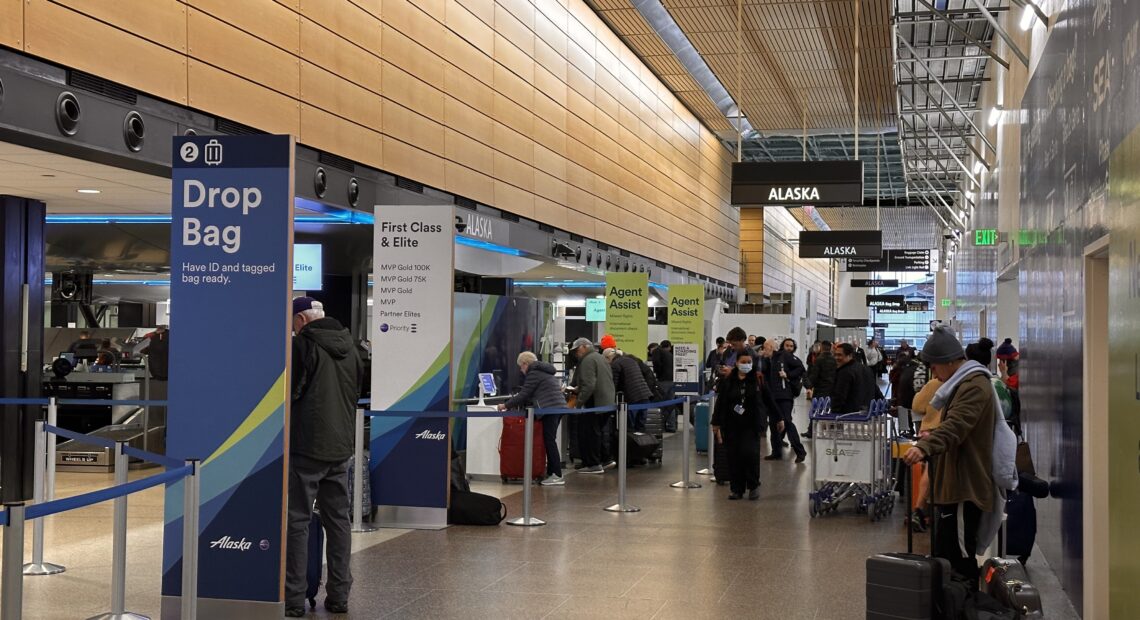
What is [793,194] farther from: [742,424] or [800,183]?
[742,424]

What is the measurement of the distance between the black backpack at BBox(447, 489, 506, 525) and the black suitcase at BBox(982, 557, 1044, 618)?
434cm

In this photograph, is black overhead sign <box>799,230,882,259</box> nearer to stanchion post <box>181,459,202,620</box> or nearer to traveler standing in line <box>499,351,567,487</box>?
traveler standing in line <box>499,351,567,487</box>

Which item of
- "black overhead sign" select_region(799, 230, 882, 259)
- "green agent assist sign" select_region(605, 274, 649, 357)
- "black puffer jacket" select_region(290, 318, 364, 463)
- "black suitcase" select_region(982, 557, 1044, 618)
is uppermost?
"black overhead sign" select_region(799, 230, 882, 259)

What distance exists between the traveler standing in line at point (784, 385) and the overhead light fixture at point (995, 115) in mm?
3976

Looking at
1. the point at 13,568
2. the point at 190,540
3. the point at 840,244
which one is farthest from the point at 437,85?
the point at 840,244

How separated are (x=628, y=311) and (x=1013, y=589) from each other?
1094cm

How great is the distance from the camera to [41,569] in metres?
7.53

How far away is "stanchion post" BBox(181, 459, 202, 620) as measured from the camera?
5316mm

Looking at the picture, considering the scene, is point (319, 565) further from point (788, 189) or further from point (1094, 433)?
point (788, 189)

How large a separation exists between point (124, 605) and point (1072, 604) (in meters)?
5.45

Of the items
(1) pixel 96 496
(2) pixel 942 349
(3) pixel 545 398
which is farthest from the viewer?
(3) pixel 545 398

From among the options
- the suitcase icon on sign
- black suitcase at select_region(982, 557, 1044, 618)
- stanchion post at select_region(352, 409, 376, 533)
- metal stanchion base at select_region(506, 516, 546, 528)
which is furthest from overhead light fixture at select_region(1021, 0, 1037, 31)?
the suitcase icon on sign

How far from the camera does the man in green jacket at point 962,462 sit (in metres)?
5.88

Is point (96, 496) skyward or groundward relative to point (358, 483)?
skyward
